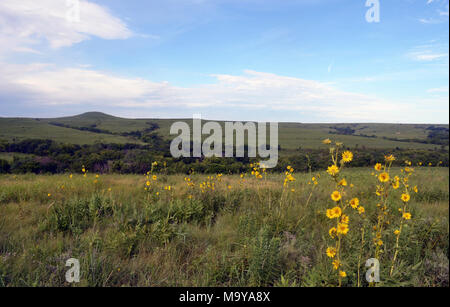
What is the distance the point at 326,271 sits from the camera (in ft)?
6.87

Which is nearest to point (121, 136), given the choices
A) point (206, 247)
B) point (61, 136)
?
point (61, 136)

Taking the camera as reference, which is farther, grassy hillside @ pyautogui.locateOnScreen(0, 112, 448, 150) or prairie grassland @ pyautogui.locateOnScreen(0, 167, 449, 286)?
grassy hillside @ pyautogui.locateOnScreen(0, 112, 448, 150)

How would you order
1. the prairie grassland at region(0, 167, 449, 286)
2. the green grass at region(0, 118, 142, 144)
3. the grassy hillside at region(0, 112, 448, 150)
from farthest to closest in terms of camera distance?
the grassy hillside at region(0, 112, 448, 150)
the green grass at region(0, 118, 142, 144)
the prairie grassland at region(0, 167, 449, 286)

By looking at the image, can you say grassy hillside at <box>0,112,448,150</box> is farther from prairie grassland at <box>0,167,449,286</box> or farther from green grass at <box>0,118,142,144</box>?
prairie grassland at <box>0,167,449,286</box>

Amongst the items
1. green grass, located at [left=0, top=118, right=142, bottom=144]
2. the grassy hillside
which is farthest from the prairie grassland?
the grassy hillside

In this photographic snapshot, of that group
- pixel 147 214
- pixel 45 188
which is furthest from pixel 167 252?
pixel 45 188

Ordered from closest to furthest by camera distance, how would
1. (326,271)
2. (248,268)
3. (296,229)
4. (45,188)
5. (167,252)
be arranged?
(326,271) → (248,268) → (167,252) → (296,229) → (45,188)

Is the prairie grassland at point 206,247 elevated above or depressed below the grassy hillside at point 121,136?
below

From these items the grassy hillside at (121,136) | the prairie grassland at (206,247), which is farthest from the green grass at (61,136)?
the prairie grassland at (206,247)

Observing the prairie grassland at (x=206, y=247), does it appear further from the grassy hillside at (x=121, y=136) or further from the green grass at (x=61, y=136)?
the grassy hillside at (x=121, y=136)

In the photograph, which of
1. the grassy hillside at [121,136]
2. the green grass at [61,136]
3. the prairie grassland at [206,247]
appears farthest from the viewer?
the grassy hillside at [121,136]

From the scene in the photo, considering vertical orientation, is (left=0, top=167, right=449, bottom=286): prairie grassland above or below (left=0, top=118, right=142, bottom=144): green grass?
below
